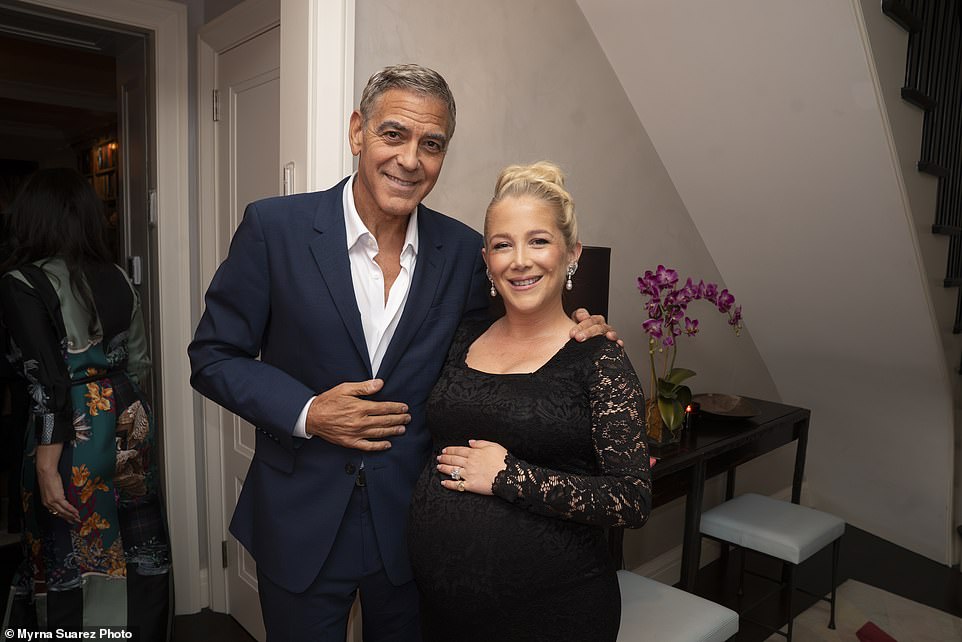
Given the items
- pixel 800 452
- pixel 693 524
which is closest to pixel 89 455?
pixel 693 524

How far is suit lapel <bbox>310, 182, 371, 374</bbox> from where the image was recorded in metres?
1.37

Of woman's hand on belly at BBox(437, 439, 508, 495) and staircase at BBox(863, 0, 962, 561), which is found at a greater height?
staircase at BBox(863, 0, 962, 561)

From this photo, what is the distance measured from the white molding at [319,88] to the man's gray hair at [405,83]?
44 centimetres

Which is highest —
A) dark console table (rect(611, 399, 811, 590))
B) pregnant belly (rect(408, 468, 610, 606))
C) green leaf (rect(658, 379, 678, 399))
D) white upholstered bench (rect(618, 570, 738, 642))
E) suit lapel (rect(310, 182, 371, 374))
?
suit lapel (rect(310, 182, 371, 374))

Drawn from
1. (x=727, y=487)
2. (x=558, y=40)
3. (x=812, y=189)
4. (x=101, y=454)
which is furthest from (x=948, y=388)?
(x=101, y=454)

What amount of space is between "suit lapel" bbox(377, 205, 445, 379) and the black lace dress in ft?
0.64

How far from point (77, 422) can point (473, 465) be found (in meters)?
1.52

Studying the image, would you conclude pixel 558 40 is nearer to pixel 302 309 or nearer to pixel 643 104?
pixel 643 104

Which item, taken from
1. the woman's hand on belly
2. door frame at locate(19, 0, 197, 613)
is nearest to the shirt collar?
the woman's hand on belly

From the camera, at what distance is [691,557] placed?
96.1 inches

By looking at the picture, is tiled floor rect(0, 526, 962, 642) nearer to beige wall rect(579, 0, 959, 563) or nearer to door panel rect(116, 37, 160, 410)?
beige wall rect(579, 0, 959, 563)

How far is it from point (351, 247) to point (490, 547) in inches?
27.1

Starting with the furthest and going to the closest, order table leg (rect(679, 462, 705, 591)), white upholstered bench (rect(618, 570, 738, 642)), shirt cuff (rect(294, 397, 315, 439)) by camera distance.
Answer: table leg (rect(679, 462, 705, 591)) < white upholstered bench (rect(618, 570, 738, 642)) < shirt cuff (rect(294, 397, 315, 439))

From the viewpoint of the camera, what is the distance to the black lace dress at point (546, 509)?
125cm
